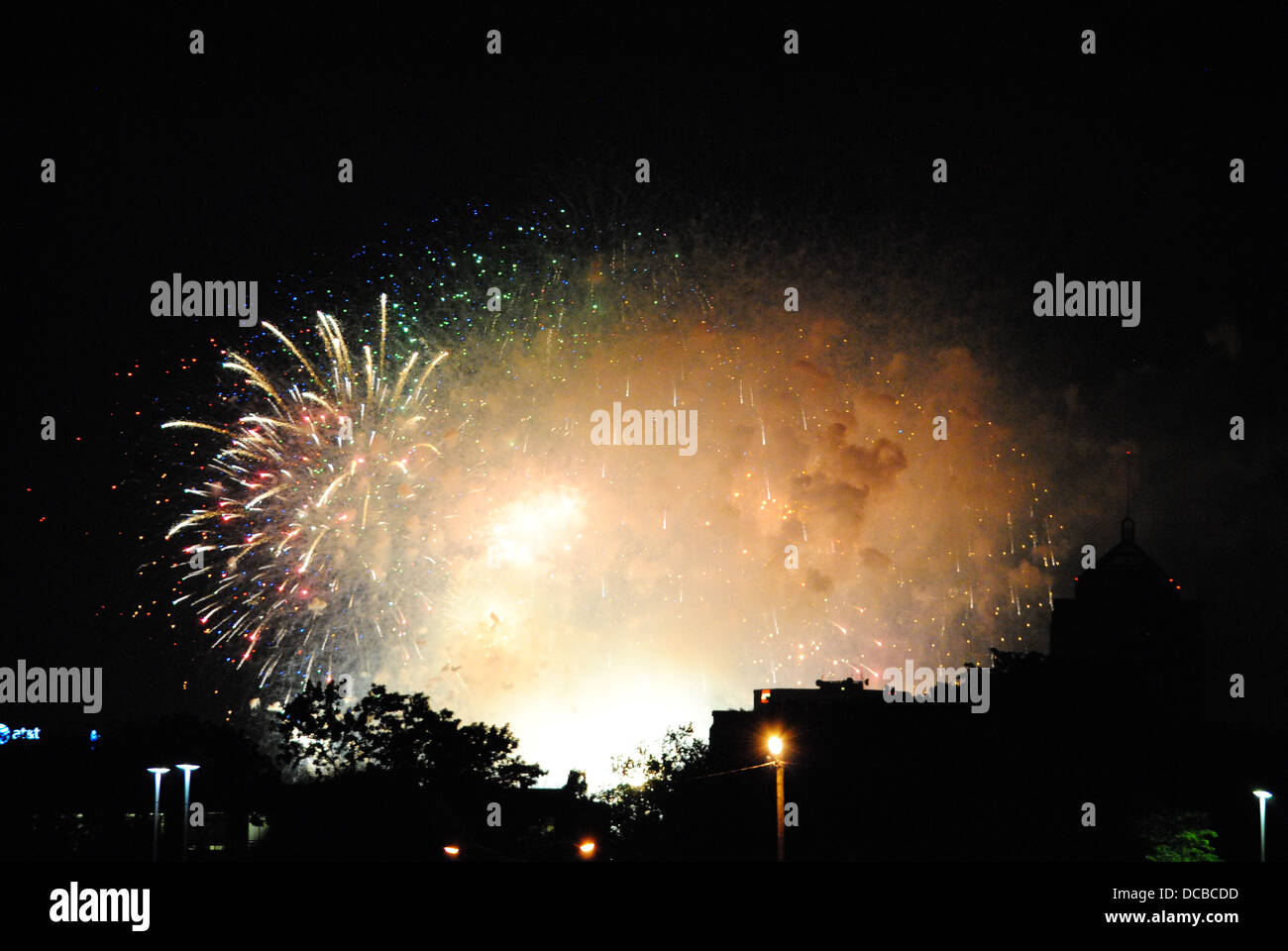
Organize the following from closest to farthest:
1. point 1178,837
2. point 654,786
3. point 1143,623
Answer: point 1178,837 → point 654,786 → point 1143,623

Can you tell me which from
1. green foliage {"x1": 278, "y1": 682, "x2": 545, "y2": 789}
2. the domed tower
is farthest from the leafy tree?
the domed tower

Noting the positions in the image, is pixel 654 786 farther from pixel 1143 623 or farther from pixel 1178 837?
pixel 1143 623

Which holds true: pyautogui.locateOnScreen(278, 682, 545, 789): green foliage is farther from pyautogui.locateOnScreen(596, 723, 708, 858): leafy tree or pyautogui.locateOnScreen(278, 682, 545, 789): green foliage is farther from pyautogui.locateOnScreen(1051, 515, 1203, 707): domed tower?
pyautogui.locateOnScreen(1051, 515, 1203, 707): domed tower

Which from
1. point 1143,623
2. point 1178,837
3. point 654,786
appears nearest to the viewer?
point 1178,837

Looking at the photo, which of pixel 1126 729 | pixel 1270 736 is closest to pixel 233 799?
pixel 1126 729

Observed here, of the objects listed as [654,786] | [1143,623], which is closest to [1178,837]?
[654,786]

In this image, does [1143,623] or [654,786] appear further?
[1143,623]
